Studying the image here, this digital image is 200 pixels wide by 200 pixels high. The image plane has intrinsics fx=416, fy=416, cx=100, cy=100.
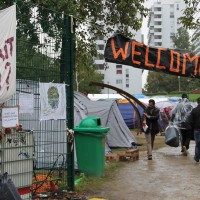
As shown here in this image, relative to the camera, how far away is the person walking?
1336 cm

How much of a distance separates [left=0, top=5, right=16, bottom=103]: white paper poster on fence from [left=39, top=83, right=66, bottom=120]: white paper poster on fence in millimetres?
1264

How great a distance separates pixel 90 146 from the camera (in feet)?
29.8

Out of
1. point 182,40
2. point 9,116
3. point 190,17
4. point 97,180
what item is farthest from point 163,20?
point 9,116

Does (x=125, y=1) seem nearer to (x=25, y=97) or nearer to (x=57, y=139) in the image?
(x=57, y=139)

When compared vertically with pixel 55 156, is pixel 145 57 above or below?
above

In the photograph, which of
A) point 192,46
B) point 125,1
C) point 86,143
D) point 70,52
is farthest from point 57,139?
point 192,46

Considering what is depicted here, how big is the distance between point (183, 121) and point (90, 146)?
17.1ft

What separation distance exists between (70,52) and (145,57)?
1.94m

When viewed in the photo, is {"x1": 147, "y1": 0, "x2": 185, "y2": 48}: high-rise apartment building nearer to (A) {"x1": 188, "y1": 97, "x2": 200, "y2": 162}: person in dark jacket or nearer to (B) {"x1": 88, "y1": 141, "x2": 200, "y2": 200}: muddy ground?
(A) {"x1": 188, "y1": 97, "x2": 200, "y2": 162}: person in dark jacket

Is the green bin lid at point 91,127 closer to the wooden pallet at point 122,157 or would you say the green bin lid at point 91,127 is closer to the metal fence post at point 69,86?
the metal fence post at point 69,86

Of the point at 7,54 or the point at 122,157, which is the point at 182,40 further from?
the point at 7,54

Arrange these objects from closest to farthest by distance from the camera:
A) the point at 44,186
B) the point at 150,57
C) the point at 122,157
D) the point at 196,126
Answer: the point at 44,186, the point at 150,57, the point at 196,126, the point at 122,157

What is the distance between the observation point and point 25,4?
23.9 feet

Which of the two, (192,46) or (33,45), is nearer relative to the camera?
(33,45)
